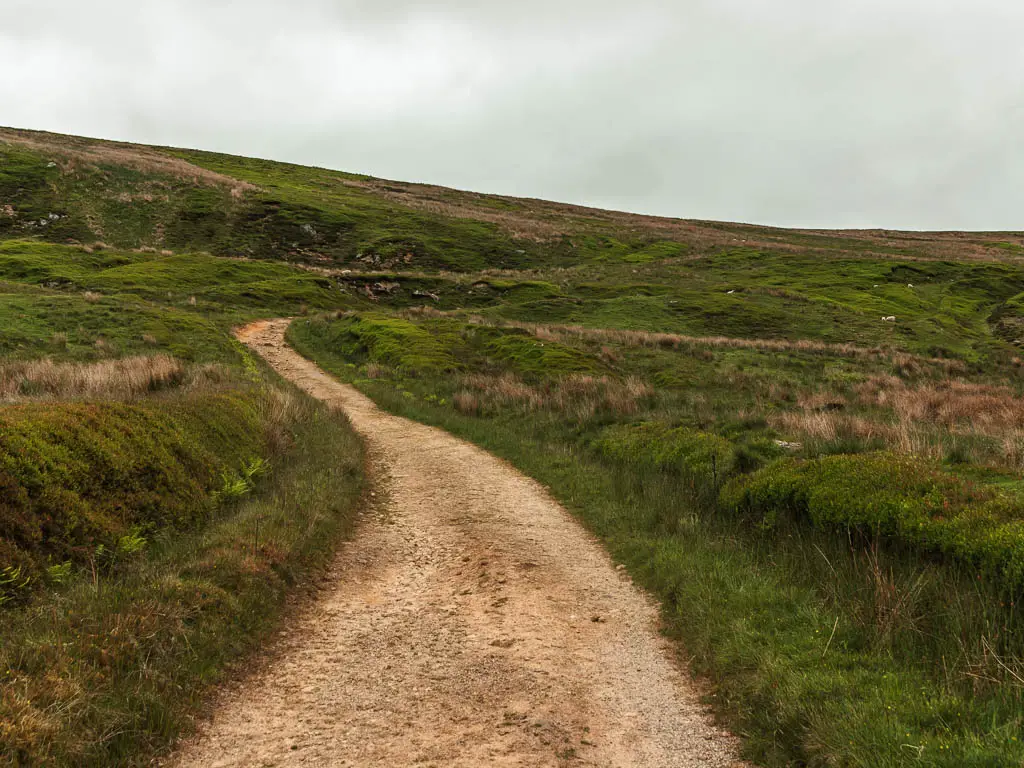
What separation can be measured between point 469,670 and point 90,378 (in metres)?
12.1

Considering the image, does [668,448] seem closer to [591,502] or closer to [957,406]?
[591,502]

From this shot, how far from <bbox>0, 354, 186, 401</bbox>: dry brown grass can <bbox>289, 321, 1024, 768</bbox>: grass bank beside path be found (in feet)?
33.6

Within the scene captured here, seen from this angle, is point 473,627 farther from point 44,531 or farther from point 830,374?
point 830,374

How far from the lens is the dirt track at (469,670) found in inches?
189

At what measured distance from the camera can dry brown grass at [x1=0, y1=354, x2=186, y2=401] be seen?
12744 mm

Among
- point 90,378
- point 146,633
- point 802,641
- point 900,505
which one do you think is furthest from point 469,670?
point 90,378

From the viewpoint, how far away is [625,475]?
1264cm

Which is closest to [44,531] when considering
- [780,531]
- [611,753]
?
[611,753]

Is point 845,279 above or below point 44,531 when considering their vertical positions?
above

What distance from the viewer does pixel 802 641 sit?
5848 millimetres

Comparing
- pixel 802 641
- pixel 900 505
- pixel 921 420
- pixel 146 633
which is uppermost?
pixel 921 420

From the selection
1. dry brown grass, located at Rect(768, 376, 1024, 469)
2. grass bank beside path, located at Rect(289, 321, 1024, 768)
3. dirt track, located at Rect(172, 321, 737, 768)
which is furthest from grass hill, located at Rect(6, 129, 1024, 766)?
dirt track, located at Rect(172, 321, 737, 768)

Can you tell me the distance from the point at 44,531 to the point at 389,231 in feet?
249

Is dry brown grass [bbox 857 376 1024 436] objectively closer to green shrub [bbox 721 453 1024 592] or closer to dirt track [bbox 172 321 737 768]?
green shrub [bbox 721 453 1024 592]
